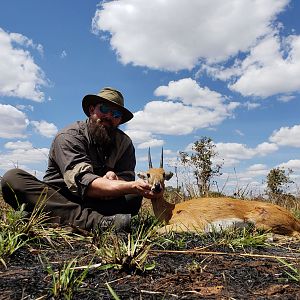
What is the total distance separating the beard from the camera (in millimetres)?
5668

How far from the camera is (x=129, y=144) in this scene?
6.23 m

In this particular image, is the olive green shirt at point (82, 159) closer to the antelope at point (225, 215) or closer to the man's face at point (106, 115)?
the man's face at point (106, 115)

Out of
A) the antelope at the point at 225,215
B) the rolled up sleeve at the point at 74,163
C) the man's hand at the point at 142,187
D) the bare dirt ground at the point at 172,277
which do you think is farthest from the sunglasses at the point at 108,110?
the bare dirt ground at the point at 172,277

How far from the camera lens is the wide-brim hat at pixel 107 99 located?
5902 mm

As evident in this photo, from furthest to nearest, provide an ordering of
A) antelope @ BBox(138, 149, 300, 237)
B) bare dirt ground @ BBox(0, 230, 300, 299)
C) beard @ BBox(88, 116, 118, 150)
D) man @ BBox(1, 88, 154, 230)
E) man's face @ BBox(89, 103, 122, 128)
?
antelope @ BBox(138, 149, 300, 237) → man's face @ BBox(89, 103, 122, 128) → beard @ BBox(88, 116, 118, 150) → man @ BBox(1, 88, 154, 230) → bare dirt ground @ BBox(0, 230, 300, 299)

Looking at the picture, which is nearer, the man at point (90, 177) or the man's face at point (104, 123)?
the man at point (90, 177)

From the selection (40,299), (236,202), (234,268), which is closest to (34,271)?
(40,299)

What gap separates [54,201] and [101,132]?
114 centimetres

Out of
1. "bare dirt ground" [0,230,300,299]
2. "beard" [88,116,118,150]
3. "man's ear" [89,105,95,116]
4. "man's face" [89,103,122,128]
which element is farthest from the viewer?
"man's ear" [89,105,95,116]

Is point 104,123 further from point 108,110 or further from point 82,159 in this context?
point 82,159

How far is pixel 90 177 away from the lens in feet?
16.0

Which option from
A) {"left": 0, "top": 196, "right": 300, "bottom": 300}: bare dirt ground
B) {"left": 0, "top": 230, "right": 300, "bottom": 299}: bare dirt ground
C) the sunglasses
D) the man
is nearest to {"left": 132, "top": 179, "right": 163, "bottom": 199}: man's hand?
the man

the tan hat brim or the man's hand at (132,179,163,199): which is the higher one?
the tan hat brim

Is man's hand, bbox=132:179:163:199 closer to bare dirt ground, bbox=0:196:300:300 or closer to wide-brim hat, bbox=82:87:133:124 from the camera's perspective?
bare dirt ground, bbox=0:196:300:300
